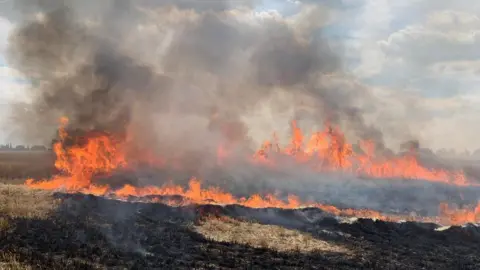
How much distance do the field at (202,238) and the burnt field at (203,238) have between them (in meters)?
0.07

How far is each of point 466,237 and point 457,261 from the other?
36.6ft

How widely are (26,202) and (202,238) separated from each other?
14956mm

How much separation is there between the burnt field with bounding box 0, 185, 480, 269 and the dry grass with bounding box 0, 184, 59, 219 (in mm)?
72

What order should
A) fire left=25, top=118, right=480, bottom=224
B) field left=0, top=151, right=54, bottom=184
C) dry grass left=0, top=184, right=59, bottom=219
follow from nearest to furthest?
dry grass left=0, top=184, right=59, bottom=219, fire left=25, top=118, right=480, bottom=224, field left=0, top=151, right=54, bottom=184

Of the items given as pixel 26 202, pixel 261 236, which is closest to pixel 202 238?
pixel 261 236

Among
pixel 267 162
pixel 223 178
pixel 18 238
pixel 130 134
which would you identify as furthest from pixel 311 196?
pixel 18 238

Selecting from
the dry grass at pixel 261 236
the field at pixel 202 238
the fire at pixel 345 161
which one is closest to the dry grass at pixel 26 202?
the field at pixel 202 238

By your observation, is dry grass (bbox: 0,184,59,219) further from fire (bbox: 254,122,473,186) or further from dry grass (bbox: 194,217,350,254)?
fire (bbox: 254,122,473,186)

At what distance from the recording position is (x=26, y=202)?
34844mm

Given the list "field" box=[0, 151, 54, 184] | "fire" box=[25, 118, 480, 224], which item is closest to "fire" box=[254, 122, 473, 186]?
"fire" box=[25, 118, 480, 224]

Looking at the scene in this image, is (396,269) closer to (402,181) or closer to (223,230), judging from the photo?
(223,230)

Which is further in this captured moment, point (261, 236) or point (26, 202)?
point (261, 236)

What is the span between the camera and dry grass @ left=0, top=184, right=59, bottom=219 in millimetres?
30769

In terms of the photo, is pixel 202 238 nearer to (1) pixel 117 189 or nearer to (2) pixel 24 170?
(1) pixel 117 189
